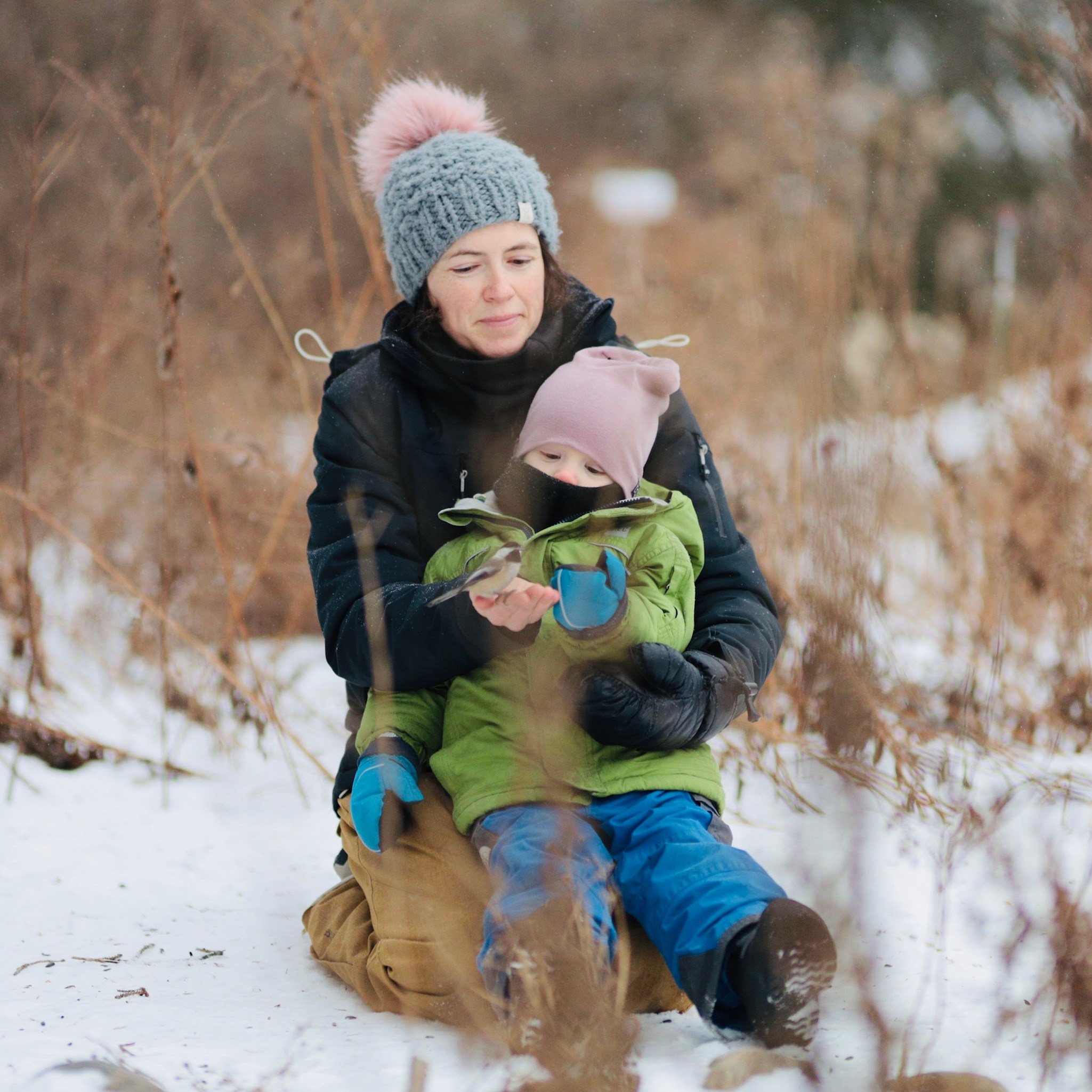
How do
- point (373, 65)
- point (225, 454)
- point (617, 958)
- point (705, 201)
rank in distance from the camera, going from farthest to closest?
point (705, 201) < point (225, 454) < point (373, 65) < point (617, 958)

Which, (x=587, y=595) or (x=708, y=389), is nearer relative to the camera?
(x=587, y=595)

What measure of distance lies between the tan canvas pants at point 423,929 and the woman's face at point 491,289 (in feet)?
2.52

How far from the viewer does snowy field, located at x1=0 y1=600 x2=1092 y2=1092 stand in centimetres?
145

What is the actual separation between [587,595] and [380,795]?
449 millimetres

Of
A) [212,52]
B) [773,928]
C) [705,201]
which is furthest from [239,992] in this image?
[705,201]

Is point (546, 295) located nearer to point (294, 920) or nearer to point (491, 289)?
point (491, 289)

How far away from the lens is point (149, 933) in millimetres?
2090

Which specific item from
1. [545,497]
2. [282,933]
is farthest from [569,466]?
[282,933]

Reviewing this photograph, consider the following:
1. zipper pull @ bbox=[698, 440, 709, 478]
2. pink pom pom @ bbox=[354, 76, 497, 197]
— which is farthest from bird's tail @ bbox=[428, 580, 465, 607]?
pink pom pom @ bbox=[354, 76, 497, 197]

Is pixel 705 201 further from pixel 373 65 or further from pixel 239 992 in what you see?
pixel 239 992

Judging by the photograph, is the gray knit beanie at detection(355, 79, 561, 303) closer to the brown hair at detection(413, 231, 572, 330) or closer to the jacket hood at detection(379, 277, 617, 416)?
the brown hair at detection(413, 231, 572, 330)

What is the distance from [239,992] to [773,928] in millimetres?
874

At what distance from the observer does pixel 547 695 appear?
5.89 feet

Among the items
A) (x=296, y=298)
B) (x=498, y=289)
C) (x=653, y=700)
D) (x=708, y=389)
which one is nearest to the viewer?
(x=653, y=700)
